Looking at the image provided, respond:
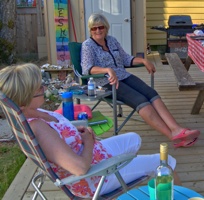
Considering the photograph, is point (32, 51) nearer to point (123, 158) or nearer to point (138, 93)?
point (138, 93)

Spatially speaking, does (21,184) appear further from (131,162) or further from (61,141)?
(61,141)

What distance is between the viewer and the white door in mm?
6965

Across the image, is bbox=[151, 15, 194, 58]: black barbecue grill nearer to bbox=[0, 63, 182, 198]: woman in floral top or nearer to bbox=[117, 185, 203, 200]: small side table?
bbox=[0, 63, 182, 198]: woman in floral top

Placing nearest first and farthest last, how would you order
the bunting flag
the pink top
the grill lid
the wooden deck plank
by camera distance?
the pink top → the wooden deck plank → the bunting flag → the grill lid

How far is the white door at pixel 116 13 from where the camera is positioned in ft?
22.9

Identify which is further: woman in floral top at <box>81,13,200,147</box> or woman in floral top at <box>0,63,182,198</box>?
woman in floral top at <box>81,13,200,147</box>

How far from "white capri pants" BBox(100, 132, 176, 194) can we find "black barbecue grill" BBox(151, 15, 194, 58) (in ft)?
17.5

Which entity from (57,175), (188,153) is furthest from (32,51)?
(57,175)

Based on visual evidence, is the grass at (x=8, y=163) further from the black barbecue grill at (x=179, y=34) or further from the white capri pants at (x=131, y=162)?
the black barbecue grill at (x=179, y=34)

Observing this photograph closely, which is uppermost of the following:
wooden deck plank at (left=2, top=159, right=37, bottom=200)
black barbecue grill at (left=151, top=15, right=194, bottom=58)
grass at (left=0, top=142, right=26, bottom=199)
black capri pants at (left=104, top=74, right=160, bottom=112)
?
black barbecue grill at (left=151, top=15, right=194, bottom=58)

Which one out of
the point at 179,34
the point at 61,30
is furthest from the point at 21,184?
the point at 179,34

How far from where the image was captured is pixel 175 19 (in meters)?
7.31

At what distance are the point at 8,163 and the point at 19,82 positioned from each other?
1.96 metres

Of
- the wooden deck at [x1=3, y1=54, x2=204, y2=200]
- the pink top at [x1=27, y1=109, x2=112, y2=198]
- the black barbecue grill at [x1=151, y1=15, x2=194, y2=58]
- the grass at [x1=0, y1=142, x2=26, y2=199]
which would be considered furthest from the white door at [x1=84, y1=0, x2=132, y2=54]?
the pink top at [x1=27, y1=109, x2=112, y2=198]
